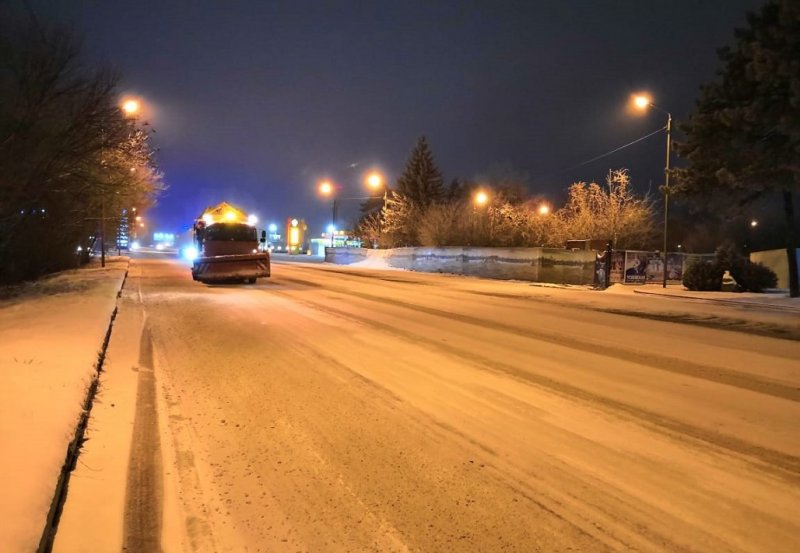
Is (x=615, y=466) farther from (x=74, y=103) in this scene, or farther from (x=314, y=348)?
(x=74, y=103)

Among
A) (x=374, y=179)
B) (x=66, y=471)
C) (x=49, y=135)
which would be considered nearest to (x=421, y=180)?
(x=374, y=179)

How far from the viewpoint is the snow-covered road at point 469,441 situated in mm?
3934

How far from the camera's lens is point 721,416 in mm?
6566

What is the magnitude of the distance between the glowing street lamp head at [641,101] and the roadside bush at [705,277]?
7.69m

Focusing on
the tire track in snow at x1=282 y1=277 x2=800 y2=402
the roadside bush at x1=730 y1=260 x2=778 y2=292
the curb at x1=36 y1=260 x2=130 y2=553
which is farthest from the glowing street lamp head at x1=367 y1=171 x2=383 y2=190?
the curb at x1=36 y1=260 x2=130 y2=553

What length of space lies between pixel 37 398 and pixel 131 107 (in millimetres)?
17911

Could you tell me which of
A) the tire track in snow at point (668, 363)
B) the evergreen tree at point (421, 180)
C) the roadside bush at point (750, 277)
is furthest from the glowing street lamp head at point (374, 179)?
the tire track in snow at point (668, 363)

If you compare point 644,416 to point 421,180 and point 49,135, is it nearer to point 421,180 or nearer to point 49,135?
point 49,135

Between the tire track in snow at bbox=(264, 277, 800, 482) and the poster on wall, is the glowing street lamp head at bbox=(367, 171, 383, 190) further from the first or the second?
the tire track in snow at bbox=(264, 277, 800, 482)


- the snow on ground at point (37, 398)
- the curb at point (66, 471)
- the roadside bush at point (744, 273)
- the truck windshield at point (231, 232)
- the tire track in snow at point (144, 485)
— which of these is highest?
the truck windshield at point (231, 232)

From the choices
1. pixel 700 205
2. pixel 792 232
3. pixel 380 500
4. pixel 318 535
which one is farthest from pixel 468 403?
pixel 792 232

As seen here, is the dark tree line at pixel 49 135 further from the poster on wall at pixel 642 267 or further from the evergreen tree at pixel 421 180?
the evergreen tree at pixel 421 180

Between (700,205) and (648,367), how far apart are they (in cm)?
1939

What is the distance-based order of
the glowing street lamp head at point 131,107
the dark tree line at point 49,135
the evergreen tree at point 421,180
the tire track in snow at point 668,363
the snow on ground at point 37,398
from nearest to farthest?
the snow on ground at point 37,398
the tire track in snow at point 668,363
the dark tree line at point 49,135
the glowing street lamp head at point 131,107
the evergreen tree at point 421,180
